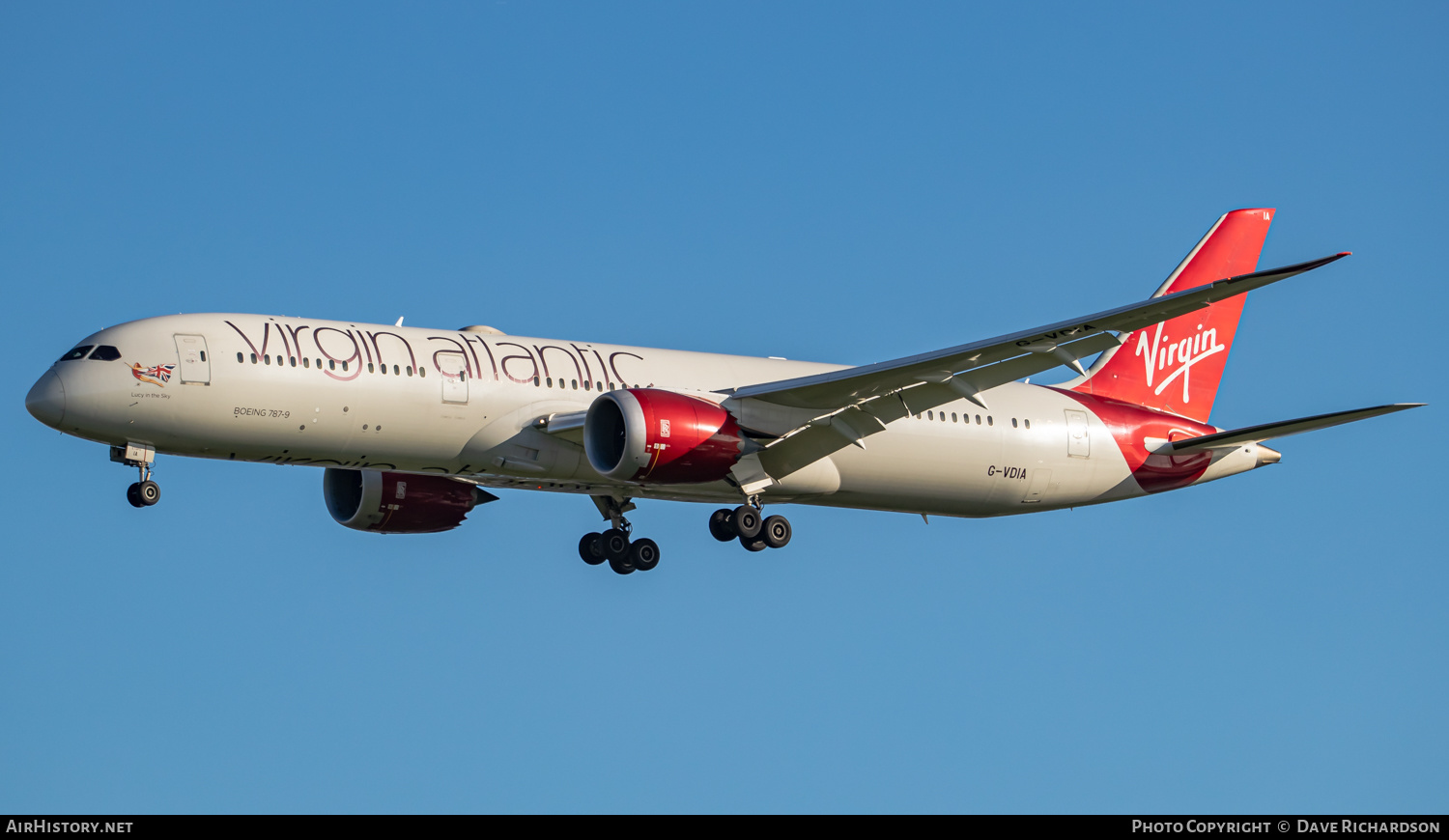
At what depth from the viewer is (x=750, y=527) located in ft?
127

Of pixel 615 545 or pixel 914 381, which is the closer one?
pixel 914 381

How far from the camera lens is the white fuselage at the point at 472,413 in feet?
109

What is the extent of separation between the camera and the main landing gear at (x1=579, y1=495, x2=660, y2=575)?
41.3 meters

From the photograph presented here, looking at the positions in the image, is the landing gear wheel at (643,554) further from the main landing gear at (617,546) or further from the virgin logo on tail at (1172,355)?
the virgin logo on tail at (1172,355)

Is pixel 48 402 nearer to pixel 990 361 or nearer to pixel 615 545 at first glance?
pixel 615 545

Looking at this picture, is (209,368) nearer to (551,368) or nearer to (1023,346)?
(551,368)

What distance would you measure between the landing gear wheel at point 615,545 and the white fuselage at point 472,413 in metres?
2.47

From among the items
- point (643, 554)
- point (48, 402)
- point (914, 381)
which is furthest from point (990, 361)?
point (48, 402)
